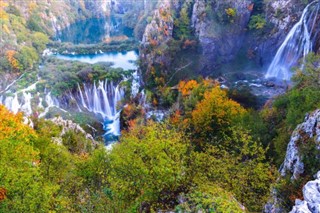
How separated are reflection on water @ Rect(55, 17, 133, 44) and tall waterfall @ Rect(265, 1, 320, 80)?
275 ft

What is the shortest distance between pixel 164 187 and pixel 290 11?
47607mm

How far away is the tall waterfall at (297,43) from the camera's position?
43406 millimetres

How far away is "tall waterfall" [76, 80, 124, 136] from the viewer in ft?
196

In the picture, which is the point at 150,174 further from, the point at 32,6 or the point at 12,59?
the point at 32,6

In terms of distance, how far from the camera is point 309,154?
16031 millimetres

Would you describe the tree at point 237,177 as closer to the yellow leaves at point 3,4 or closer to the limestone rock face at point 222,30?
the limestone rock face at point 222,30

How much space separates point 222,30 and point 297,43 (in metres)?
18.8

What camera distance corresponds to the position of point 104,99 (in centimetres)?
6219

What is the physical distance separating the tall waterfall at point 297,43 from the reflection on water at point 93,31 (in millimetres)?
83838

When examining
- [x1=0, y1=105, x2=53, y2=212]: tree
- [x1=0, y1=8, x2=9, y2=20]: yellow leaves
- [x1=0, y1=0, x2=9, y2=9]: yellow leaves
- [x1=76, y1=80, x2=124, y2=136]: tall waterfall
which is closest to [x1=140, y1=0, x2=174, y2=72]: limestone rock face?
[x1=76, y1=80, x2=124, y2=136]: tall waterfall

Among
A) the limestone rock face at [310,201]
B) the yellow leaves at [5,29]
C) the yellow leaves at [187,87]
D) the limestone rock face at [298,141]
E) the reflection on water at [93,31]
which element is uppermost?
the limestone rock face at [310,201]

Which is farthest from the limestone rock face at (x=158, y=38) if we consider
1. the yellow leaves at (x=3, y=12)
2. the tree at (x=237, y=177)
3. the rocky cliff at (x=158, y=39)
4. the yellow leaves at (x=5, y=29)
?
the yellow leaves at (x=3, y=12)

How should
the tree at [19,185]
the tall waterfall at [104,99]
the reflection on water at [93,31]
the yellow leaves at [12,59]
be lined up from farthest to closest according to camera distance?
1. the reflection on water at [93,31]
2. the yellow leaves at [12,59]
3. the tall waterfall at [104,99]
4. the tree at [19,185]

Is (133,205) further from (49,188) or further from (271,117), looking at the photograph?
(271,117)
